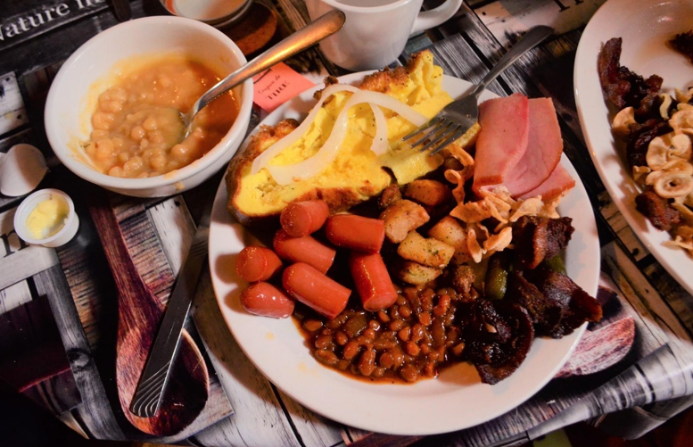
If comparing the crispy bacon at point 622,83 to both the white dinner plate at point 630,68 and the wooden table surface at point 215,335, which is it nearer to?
the white dinner plate at point 630,68

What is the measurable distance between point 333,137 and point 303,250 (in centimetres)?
53

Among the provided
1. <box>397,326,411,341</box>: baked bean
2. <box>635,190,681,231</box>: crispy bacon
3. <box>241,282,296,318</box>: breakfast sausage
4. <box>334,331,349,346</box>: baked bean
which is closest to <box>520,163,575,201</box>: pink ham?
<box>635,190,681,231</box>: crispy bacon

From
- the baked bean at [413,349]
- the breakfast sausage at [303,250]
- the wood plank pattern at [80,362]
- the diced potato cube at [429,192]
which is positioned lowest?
the wood plank pattern at [80,362]

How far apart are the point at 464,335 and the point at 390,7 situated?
1448 mm

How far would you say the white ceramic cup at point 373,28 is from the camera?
6.54 ft

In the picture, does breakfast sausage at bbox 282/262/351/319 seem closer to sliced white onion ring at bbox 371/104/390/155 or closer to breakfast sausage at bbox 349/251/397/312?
breakfast sausage at bbox 349/251/397/312

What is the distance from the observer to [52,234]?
211 cm

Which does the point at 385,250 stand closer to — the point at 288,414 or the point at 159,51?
the point at 288,414

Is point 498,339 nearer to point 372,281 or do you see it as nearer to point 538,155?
point 372,281

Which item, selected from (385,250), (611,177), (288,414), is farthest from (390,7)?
(288,414)

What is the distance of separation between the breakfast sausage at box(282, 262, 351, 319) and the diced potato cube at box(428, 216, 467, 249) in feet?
1.54

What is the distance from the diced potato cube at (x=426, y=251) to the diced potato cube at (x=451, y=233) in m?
0.03

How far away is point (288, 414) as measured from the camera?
1.90 metres

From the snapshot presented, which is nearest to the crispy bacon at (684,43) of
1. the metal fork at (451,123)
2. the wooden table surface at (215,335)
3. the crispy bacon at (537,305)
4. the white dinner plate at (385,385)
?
the wooden table surface at (215,335)
